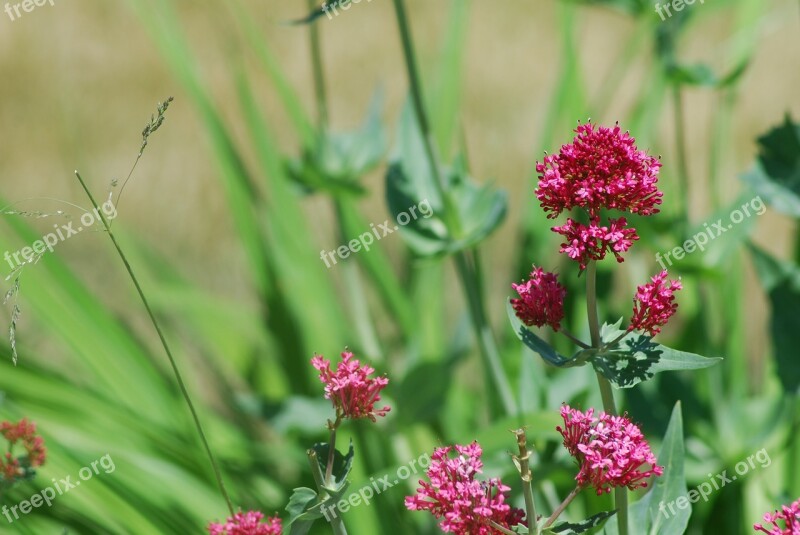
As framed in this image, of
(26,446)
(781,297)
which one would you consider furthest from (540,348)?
(781,297)

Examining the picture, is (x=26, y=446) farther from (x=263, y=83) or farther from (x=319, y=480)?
(x=263, y=83)

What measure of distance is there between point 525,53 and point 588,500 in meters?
0.77

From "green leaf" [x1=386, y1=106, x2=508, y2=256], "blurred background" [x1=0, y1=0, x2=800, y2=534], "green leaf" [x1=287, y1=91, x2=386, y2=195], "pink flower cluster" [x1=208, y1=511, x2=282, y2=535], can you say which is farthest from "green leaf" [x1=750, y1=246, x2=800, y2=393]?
"pink flower cluster" [x1=208, y1=511, x2=282, y2=535]

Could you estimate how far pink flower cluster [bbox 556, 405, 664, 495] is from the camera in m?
0.39

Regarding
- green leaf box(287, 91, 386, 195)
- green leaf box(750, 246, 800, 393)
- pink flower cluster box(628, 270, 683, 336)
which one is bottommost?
pink flower cluster box(628, 270, 683, 336)

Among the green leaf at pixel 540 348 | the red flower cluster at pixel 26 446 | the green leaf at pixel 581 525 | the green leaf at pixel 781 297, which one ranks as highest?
the green leaf at pixel 781 297

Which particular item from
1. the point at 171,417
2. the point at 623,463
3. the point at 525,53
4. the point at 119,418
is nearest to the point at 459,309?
the point at 525,53

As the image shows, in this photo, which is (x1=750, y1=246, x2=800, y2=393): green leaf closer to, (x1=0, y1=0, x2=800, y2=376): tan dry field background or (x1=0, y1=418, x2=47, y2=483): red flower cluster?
(x1=0, y1=0, x2=800, y2=376): tan dry field background

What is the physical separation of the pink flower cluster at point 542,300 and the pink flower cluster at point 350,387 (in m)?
0.07

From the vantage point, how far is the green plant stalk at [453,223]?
0.74m

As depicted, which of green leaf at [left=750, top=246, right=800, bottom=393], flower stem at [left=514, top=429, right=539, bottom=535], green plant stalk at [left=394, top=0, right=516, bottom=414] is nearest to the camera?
flower stem at [left=514, top=429, right=539, bottom=535]

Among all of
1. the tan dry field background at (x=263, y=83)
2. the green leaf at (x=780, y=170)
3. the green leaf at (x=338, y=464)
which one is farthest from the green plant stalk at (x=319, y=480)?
the tan dry field background at (x=263, y=83)

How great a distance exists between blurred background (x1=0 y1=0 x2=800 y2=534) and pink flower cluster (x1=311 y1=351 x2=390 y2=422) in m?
0.29

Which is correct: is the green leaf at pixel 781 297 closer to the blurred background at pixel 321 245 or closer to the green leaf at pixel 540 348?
the blurred background at pixel 321 245
